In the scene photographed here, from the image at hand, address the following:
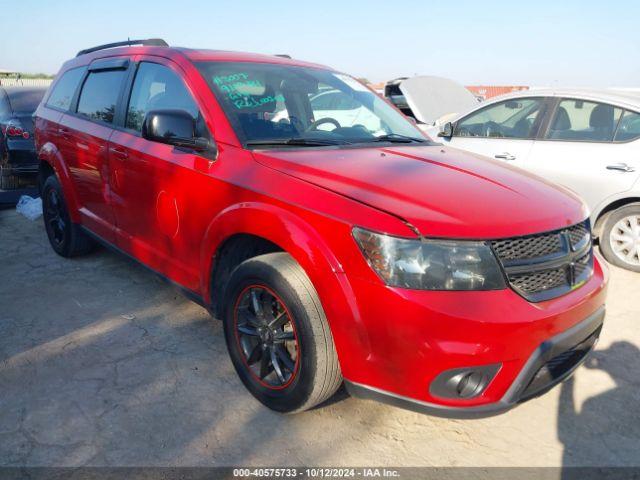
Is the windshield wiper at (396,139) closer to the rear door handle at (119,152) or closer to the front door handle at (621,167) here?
the rear door handle at (119,152)

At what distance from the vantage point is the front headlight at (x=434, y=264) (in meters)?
1.95

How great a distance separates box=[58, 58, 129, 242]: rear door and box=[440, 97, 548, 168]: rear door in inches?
146

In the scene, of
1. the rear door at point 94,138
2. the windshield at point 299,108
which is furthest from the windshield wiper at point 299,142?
the rear door at point 94,138

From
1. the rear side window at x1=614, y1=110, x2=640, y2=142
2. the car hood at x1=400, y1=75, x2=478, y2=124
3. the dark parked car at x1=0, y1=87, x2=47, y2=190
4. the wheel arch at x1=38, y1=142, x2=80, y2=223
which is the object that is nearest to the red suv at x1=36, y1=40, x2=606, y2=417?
the wheel arch at x1=38, y1=142, x2=80, y2=223

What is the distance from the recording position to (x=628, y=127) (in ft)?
15.4

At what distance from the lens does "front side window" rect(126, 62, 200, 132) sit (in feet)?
9.77

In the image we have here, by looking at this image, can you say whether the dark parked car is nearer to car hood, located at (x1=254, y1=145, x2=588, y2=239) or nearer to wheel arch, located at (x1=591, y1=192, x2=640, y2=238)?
car hood, located at (x1=254, y1=145, x2=588, y2=239)

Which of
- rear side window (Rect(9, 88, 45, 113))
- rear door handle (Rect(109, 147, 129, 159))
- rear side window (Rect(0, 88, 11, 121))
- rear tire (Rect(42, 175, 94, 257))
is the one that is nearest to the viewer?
rear door handle (Rect(109, 147, 129, 159))

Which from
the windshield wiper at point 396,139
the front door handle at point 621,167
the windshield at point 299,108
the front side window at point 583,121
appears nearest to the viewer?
the windshield at point 299,108

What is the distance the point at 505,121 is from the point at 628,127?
1213 millimetres

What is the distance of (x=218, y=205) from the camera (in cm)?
264

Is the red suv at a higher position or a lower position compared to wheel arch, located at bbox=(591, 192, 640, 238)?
higher

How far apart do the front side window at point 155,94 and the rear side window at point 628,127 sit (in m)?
3.95

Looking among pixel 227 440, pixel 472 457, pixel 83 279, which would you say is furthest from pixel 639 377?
pixel 83 279
